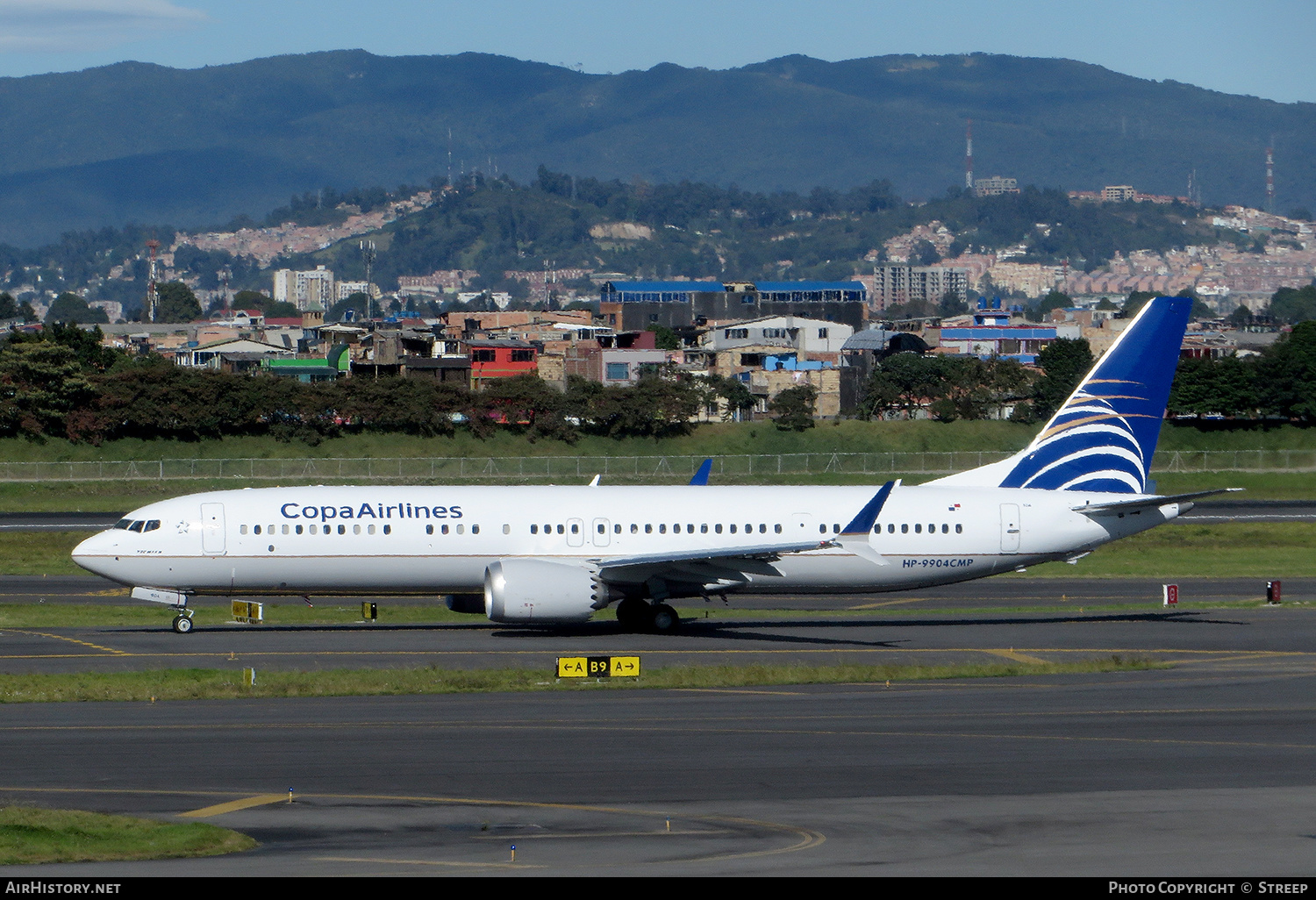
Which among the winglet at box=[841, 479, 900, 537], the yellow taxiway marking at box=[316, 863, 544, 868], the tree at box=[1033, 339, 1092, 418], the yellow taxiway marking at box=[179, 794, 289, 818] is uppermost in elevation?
the tree at box=[1033, 339, 1092, 418]

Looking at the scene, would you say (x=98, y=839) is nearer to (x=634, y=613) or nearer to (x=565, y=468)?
(x=634, y=613)

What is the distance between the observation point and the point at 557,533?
1811 inches

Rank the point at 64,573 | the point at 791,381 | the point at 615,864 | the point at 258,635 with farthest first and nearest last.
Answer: the point at 791,381 → the point at 64,573 → the point at 258,635 → the point at 615,864

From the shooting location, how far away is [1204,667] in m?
38.6

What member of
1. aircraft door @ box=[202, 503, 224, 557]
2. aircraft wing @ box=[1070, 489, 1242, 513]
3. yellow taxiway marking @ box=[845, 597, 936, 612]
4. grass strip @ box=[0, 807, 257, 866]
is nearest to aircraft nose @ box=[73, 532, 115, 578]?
aircraft door @ box=[202, 503, 224, 557]

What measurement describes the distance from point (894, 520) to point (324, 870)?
2990 cm

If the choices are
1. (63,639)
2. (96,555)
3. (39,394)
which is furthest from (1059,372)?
(63,639)

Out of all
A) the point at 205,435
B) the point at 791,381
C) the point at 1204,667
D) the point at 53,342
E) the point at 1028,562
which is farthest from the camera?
the point at 791,381

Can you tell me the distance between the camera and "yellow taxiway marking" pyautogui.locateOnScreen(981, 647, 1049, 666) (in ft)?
129

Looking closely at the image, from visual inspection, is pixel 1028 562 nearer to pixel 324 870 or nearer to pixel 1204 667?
pixel 1204 667

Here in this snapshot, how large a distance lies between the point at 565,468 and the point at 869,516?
6199cm

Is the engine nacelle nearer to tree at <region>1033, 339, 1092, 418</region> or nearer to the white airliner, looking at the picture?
the white airliner

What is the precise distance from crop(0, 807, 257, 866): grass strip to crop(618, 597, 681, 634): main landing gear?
80.8 ft
